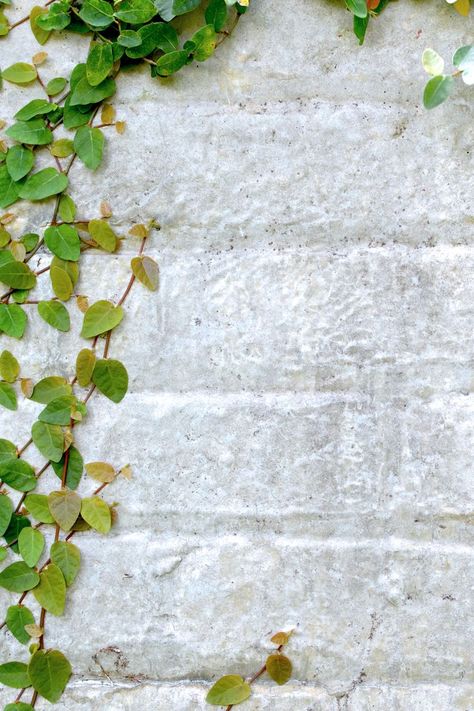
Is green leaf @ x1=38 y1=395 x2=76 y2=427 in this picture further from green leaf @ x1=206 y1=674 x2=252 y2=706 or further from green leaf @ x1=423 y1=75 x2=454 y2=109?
green leaf @ x1=423 y1=75 x2=454 y2=109

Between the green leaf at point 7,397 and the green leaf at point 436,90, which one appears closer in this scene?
the green leaf at point 436,90

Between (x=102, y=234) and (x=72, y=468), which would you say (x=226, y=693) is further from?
(x=102, y=234)

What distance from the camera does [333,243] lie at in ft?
4.04

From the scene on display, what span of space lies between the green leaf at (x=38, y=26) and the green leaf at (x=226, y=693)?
1131 millimetres

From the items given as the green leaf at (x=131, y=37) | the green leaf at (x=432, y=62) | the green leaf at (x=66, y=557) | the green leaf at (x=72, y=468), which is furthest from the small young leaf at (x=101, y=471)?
the green leaf at (x=432, y=62)

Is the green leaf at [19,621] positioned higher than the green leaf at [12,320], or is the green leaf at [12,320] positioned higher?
the green leaf at [12,320]

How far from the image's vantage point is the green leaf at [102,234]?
1226 millimetres

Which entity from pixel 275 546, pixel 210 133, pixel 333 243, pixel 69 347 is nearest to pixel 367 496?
pixel 275 546

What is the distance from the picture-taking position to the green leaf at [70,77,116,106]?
1.21 m

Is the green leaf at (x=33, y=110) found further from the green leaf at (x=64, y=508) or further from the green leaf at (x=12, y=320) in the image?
the green leaf at (x=64, y=508)

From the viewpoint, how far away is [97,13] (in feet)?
3.86

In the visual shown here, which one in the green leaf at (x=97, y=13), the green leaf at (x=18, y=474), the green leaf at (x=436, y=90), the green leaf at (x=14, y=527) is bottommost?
the green leaf at (x=14, y=527)

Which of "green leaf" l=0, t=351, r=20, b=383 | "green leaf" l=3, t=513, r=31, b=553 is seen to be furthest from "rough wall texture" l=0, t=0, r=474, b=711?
"green leaf" l=3, t=513, r=31, b=553

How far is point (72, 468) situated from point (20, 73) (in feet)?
2.24
